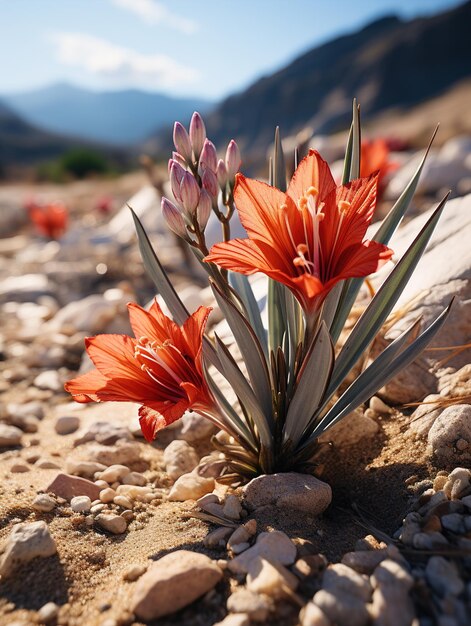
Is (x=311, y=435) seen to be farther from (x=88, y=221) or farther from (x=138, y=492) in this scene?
(x=88, y=221)

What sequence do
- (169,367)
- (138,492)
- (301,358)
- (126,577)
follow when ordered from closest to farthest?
(126,577), (169,367), (301,358), (138,492)

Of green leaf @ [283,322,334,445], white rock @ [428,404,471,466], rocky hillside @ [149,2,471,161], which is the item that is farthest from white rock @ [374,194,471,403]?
rocky hillside @ [149,2,471,161]

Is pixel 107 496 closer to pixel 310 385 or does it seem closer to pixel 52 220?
pixel 310 385

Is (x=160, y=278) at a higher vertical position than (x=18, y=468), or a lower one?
higher

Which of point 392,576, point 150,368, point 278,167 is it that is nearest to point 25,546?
point 150,368

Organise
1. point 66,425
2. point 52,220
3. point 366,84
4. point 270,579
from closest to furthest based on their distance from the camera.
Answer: point 270,579 → point 66,425 → point 52,220 → point 366,84

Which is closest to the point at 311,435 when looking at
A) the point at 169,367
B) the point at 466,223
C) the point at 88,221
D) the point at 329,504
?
the point at 329,504

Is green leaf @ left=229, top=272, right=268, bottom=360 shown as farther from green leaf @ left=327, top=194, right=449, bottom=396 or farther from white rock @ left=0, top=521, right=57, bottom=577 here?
white rock @ left=0, top=521, right=57, bottom=577
